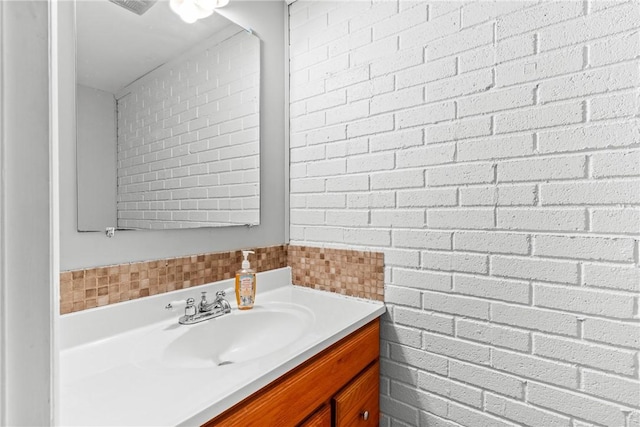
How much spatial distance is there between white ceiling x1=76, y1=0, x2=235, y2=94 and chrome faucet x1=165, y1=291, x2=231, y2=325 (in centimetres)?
72

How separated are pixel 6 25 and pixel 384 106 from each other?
1175mm

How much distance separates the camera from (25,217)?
28 cm

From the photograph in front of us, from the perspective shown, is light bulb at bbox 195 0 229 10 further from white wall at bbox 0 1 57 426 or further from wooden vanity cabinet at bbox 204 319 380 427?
wooden vanity cabinet at bbox 204 319 380 427

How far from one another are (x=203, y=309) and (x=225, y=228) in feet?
1.11

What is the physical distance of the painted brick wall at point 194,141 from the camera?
1.09m

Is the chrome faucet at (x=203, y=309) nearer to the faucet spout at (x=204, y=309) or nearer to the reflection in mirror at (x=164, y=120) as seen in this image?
the faucet spout at (x=204, y=309)

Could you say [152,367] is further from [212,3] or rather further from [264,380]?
[212,3]

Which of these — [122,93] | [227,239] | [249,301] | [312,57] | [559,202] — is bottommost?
[249,301]

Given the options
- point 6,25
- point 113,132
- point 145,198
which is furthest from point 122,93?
point 6,25

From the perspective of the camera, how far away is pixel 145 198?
43.9 inches

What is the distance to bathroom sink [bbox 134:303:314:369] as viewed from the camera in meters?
0.95

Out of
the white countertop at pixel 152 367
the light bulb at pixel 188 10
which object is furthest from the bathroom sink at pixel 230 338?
the light bulb at pixel 188 10

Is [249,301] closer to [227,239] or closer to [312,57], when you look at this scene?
[227,239]

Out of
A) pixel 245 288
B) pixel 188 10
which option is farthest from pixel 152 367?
pixel 188 10
